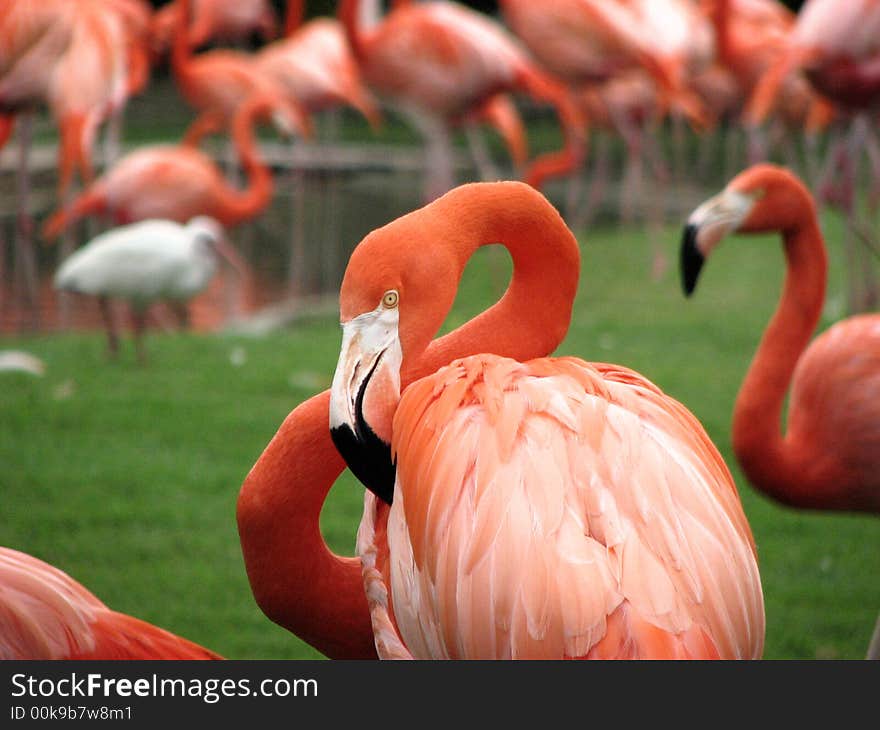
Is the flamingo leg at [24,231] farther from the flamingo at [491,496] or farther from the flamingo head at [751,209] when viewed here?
the flamingo at [491,496]

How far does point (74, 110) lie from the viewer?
6.15m

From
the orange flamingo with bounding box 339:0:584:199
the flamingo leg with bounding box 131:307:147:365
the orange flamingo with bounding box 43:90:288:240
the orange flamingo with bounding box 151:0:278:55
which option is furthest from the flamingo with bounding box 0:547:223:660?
the orange flamingo with bounding box 151:0:278:55

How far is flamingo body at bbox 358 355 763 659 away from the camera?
172 cm

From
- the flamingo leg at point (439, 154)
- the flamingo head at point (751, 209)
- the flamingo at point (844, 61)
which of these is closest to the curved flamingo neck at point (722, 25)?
the flamingo at point (844, 61)

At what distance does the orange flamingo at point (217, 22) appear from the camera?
9.77 meters

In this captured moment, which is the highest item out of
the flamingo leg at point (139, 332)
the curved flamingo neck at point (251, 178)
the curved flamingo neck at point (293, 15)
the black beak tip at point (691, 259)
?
the black beak tip at point (691, 259)

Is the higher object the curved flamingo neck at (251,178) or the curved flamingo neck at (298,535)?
the curved flamingo neck at (298,535)

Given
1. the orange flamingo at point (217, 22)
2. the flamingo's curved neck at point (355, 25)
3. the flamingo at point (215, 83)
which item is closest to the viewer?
the flamingo's curved neck at point (355, 25)

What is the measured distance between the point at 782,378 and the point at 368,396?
5.20 ft

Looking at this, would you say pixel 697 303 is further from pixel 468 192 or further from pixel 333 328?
pixel 468 192

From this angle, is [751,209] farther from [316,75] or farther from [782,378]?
[316,75]

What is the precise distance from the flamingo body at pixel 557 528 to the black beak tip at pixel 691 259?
42.1 inches

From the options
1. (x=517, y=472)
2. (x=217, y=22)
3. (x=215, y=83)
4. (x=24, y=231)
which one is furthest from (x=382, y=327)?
(x=217, y=22)

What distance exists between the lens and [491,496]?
1839 millimetres
